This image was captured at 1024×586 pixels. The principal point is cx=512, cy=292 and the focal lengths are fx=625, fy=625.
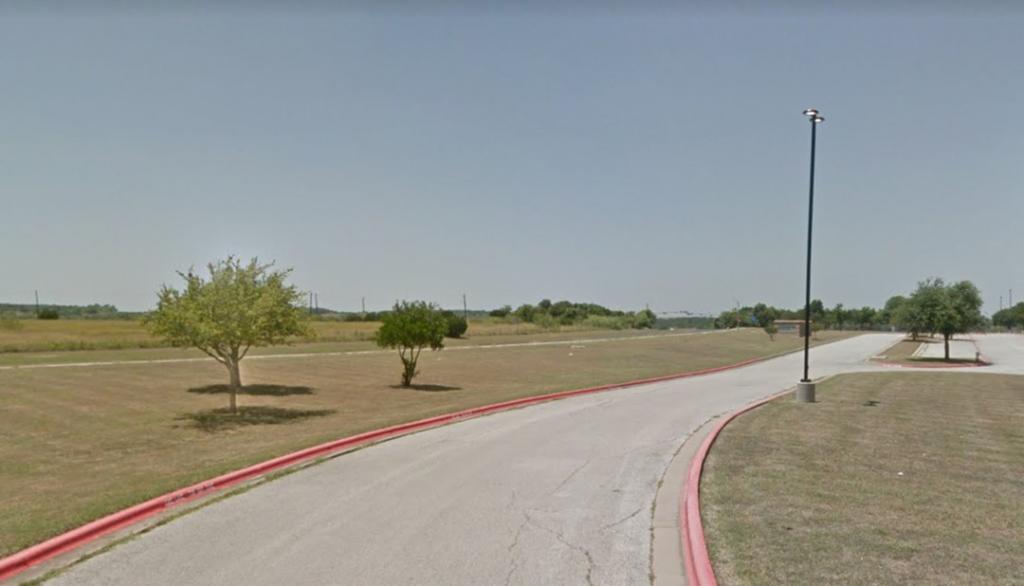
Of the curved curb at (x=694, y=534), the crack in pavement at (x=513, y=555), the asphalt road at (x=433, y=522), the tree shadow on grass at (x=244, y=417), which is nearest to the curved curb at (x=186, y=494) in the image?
the asphalt road at (x=433, y=522)

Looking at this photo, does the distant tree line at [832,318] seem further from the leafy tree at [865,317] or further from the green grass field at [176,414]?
the green grass field at [176,414]

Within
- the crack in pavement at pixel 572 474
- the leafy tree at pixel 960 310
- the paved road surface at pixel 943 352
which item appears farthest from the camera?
the paved road surface at pixel 943 352

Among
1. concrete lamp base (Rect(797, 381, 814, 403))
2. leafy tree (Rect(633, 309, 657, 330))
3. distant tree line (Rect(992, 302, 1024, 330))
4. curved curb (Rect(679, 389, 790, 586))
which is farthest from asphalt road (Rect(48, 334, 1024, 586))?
distant tree line (Rect(992, 302, 1024, 330))

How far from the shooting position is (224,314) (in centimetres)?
1669

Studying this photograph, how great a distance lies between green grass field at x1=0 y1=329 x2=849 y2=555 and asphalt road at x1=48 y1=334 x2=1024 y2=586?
151 cm

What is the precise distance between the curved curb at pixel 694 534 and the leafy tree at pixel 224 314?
1227 centimetres

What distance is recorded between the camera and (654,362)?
40531mm

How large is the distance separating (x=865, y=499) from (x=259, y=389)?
70.2 feet

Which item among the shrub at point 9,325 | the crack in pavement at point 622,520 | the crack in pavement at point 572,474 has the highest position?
the crack in pavement at point 622,520

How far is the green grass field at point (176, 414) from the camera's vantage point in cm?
902

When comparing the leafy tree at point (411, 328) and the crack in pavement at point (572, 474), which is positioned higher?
the leafy tree at point (411, 328)

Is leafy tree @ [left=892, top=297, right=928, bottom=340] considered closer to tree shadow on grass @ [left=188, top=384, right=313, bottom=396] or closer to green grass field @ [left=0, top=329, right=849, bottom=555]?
green grass field @ [left=0, top=329, right=849, bottom=555]

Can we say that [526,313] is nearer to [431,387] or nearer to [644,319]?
[644,319]

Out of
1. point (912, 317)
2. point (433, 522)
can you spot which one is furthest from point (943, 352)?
point (433, 522)
